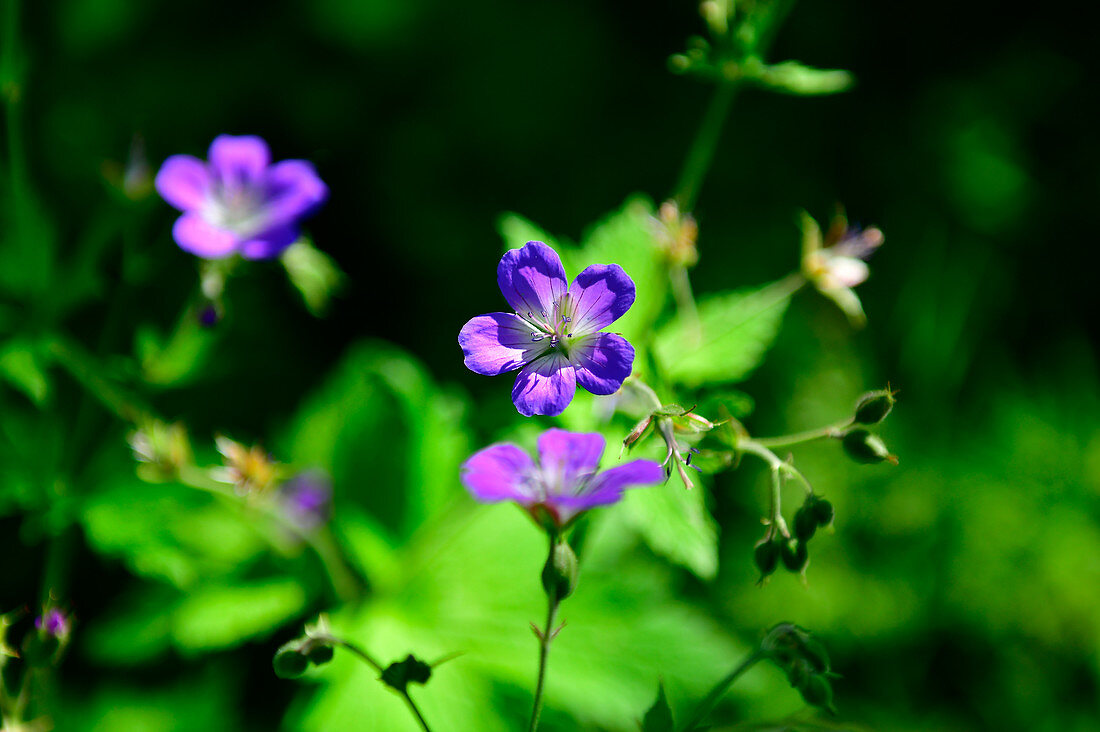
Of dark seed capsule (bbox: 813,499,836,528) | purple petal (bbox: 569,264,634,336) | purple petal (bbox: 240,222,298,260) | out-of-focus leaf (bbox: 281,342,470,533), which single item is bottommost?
out-of-focus leaf (bbox: 281,342,470,533)

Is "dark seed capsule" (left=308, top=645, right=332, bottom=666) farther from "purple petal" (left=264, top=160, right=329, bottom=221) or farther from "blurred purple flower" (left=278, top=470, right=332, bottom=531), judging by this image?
"blurred purple flower" (left=278, top=470, right=332, bottom=531)

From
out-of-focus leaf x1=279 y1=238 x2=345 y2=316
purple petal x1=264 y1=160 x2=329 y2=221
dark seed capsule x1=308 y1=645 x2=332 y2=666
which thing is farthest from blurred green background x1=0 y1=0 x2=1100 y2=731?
dark seed capsule x1=308 y1=645 x2=332 y2=666

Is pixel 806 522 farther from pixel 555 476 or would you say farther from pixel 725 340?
pixel 725 340

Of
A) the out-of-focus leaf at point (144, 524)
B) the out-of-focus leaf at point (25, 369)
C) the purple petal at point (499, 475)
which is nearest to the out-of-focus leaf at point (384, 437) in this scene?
the out-of-focus leaf at point (144, 524)

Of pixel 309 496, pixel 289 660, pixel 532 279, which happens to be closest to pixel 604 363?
pixel 532 279

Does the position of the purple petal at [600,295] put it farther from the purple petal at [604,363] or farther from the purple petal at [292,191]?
the purple petal at [292,191]

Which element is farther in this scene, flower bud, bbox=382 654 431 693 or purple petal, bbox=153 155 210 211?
purple petal, bbox=153 155 210 211

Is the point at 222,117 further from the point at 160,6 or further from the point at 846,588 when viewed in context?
the point at 846,588

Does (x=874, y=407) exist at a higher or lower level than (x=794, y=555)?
higher
